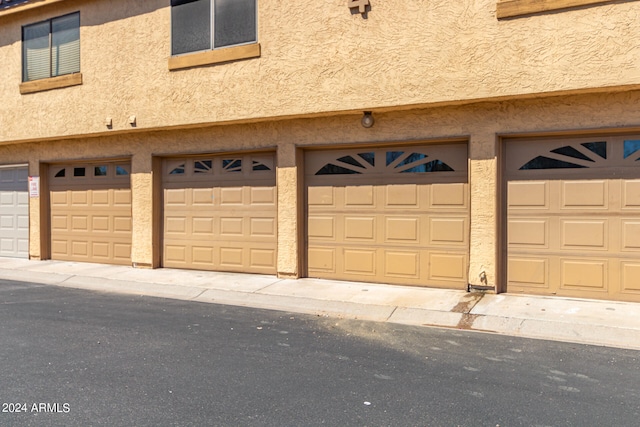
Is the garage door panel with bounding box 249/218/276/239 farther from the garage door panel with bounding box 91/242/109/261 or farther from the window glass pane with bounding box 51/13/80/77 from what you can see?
the window glass pane with bounding box 51/13/80/77

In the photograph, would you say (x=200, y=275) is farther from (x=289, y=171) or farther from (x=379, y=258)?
(x=379, y=258)

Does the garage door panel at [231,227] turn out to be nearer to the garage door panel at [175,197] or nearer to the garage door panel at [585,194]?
the garage door panel at [175,197]

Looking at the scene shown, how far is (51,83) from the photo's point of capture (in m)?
11.7

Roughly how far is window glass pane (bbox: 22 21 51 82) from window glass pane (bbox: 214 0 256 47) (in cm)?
496

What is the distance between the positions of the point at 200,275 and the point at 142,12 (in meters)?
5.64

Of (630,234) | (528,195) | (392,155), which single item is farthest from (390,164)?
(630,234)

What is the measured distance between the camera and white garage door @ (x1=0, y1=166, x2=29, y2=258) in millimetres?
13109

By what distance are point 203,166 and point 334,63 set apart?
12.5ft

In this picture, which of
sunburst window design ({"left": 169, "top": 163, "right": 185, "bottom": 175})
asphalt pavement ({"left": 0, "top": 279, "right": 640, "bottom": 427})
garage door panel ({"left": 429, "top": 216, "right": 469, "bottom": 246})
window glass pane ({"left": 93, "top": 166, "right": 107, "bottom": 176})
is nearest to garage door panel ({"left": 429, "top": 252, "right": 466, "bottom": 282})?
garage door panel ({"left": 429, "top": 216, "right": 469, "bottom": 246})

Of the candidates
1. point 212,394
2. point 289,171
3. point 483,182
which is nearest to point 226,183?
point 289,171

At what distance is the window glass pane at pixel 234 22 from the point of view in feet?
30.9

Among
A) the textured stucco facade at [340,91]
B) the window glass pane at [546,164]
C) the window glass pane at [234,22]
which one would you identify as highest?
the window glass pane at [234,22]

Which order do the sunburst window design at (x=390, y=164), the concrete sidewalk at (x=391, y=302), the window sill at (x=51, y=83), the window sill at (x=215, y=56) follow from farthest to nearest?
the window sill at (x=51, y=83)
the window sill at (x=215, y=56)
the sunburst window design at (x=390, y=164)
the concrete sidewalk at (x=391, y=302)

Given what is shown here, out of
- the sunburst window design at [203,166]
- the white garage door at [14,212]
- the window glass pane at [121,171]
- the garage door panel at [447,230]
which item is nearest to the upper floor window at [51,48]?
the window glass pane at [121,171]
